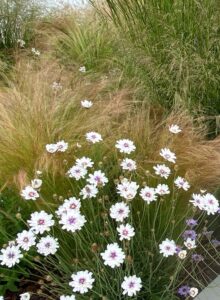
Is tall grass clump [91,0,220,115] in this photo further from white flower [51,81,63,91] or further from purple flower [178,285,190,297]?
purple flower [178,285,190,297]

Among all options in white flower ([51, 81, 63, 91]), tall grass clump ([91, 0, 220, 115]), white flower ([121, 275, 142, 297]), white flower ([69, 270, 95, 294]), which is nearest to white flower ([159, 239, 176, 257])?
white flower ([121, 275, 142, 297])

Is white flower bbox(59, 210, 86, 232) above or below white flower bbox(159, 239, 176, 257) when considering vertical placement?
above

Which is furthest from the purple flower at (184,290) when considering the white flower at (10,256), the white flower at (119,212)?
the white flower at (10,256)

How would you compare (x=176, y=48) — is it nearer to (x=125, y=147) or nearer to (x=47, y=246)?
(x=125, y=147)

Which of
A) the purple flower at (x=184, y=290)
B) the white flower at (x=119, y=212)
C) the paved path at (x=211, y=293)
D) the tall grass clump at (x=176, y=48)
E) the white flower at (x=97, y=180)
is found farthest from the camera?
the tall grass clump at (x=176, y=48)

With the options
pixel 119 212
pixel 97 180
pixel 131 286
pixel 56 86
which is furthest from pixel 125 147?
pixel 56 86

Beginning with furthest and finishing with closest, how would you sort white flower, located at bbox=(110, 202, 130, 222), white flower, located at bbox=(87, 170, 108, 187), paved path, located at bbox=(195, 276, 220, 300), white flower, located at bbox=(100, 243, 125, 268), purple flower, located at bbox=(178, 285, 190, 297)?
paved path, located at bbox=(195, 276, 220, 300), purple flower, located at bbox=(178, 285, 190, 297), white flower, located at bbox=(87, 170, 108, 187), white flower, located at bbox=(110, 202, 130, 222), white flower, located at bbox=(100, 243, 125, 268)

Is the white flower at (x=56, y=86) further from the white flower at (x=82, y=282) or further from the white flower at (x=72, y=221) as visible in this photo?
the white flower at (x=82, y=282)

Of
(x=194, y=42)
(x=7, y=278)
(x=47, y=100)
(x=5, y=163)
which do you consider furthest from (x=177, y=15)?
(x=7, y=278)

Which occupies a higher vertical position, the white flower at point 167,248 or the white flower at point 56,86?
the white flower at point 56,86
